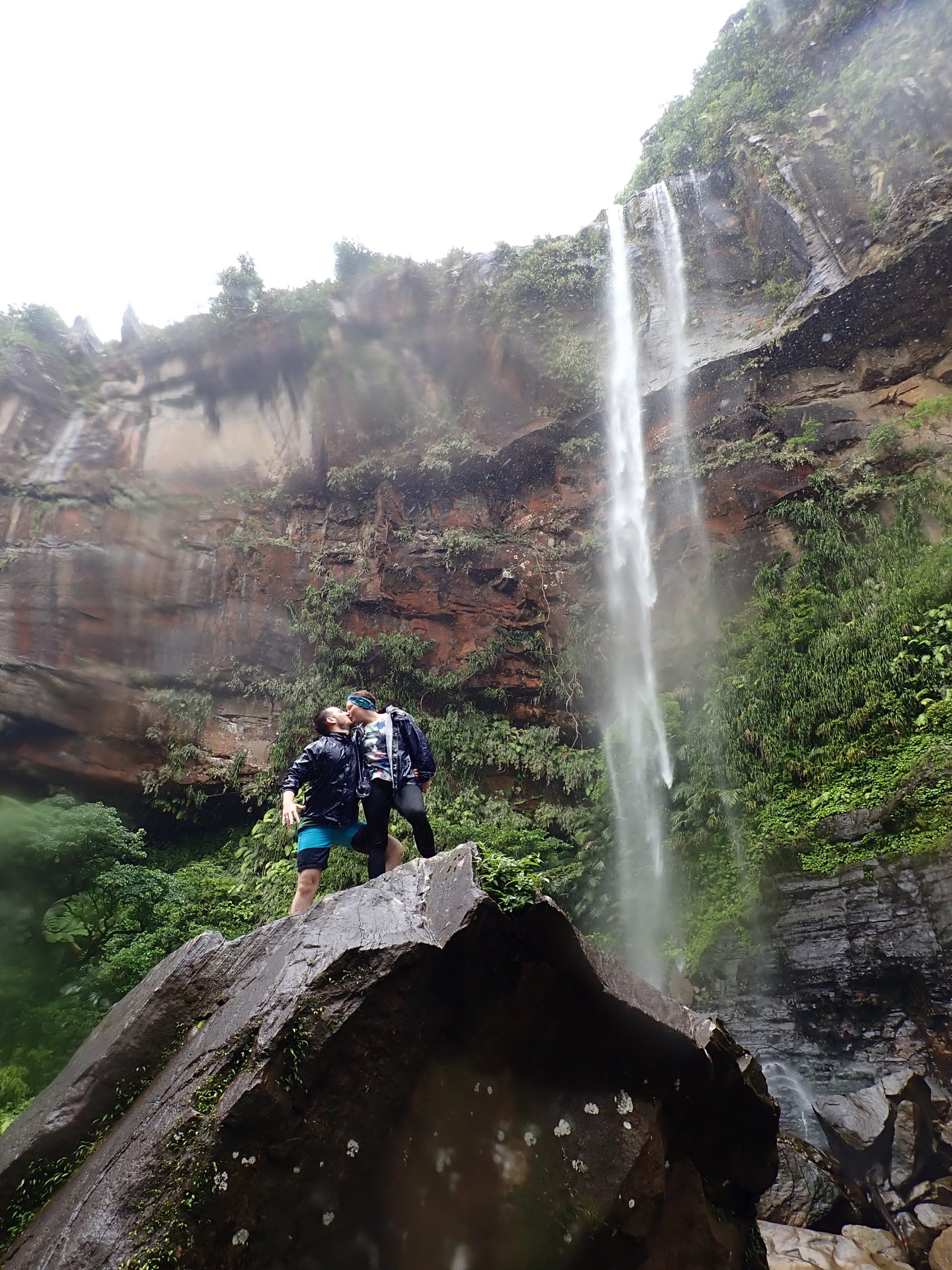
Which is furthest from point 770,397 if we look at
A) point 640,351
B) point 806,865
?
point 806,865

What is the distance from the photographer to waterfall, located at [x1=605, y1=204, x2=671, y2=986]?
892cm

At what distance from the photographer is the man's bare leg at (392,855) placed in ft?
14.1

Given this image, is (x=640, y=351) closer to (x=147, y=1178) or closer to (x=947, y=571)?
(x=947, y=571)

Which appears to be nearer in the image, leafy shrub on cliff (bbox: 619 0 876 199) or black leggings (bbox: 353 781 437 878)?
black leggings (bbox: 353 781 437 878)

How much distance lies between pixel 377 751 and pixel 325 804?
1.59ft

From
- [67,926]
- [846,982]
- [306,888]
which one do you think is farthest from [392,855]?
[846,982]

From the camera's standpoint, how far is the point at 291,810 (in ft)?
13.5

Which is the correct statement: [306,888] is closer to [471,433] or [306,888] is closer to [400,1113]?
[400,1113]

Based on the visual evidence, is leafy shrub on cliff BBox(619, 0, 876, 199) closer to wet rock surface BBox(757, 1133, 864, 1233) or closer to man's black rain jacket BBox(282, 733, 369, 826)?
man's black rain jacket BBox(282, 733, 369, 826)

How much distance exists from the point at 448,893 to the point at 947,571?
30.8 feet

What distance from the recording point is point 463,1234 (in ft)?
8.93

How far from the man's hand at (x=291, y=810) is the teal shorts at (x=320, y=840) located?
131 millimetres

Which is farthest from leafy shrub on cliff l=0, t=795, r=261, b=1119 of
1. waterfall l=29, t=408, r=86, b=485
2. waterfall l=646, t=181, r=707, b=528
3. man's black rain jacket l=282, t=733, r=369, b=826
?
waterfall l=646, t=181, r=707, b=528

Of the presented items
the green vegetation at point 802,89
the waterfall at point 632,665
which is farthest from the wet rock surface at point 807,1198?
the green vegetation at point 802,89
